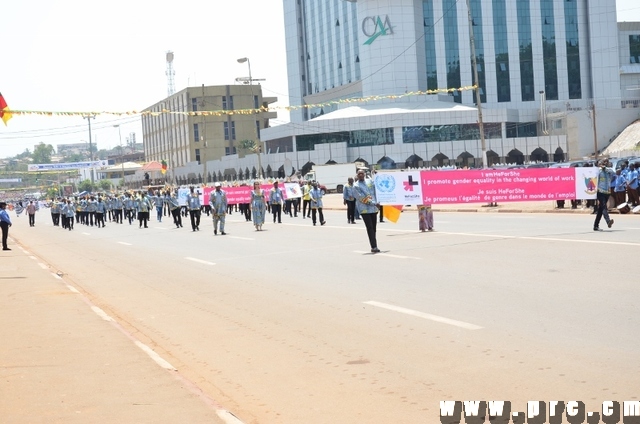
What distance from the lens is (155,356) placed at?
9125mm

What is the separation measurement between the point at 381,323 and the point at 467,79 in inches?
3818

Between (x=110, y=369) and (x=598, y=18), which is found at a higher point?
(x=598, y=18)

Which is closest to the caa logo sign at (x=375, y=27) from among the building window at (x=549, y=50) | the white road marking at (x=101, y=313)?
the building window at (x=549, y=50)

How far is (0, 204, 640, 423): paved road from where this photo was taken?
23.6 feet

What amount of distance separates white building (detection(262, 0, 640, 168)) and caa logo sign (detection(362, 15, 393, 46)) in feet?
0.48

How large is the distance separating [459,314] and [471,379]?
3246mm

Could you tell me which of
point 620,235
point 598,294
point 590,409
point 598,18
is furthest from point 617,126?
point 590,409

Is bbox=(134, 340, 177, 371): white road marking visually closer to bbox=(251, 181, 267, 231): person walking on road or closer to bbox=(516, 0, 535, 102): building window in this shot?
bbox=(251, 181, 267, 231): person walking on road

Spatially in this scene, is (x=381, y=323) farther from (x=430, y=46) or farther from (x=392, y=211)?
(x=430, y=46)

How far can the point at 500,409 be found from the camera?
621 centimetres

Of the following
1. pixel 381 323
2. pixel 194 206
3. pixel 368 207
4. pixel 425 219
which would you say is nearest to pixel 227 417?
pixel 381 323

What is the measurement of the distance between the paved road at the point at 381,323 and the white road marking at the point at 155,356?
101 mm

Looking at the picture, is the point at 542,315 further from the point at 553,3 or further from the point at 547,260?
the point at 553,3

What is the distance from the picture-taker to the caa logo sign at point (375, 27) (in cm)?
10162
